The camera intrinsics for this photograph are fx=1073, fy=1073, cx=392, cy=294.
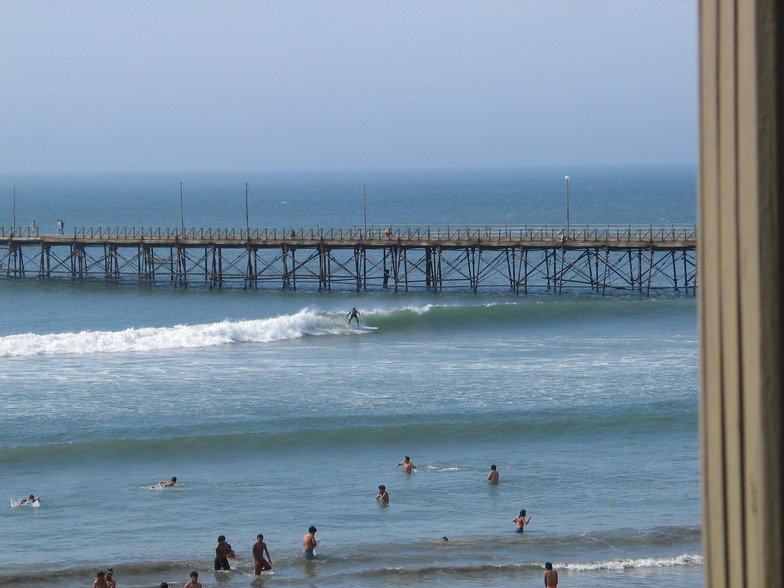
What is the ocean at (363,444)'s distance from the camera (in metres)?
16.9

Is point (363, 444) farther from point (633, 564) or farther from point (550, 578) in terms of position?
point (550, 578)

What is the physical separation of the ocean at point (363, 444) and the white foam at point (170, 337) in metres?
0.12

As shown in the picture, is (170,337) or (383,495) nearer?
(383,495)

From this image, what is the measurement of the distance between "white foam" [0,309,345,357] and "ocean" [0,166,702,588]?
0.12m

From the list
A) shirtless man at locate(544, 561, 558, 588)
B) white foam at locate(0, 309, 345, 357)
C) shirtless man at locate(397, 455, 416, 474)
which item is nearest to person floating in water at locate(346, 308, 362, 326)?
white foam at locate(0, 309, 345, 357)

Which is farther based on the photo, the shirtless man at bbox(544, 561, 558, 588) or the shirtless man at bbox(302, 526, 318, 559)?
the shirtless man at bbox(302, 526, 318, 559)

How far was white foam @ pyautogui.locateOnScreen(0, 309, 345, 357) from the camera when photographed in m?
39.7

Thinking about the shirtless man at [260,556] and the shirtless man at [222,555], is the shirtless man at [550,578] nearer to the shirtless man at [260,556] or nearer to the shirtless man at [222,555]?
the shirtless man at [260,556]

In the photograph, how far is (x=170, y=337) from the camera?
137 feet

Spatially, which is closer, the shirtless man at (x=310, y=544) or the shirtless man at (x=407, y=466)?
the shirtless man at (x=310, y=544)

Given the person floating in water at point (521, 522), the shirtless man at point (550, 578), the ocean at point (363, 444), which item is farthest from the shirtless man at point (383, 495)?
the shirtless man at point (550, 578)

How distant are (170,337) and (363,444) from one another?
18200mm

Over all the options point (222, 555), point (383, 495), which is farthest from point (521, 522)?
point (222, 555)

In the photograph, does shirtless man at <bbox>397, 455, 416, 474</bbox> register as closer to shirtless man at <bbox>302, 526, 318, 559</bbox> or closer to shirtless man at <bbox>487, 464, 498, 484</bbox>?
shirtless man at <bbox>487, 464, 498, 484</bbox>
